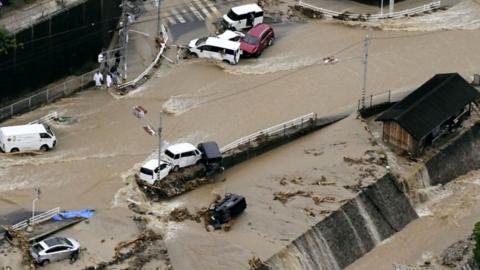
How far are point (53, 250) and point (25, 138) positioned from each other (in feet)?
32.9

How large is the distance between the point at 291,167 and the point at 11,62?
16.3 meters

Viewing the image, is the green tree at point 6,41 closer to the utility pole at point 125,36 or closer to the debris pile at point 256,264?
the utility pole at point 125,36

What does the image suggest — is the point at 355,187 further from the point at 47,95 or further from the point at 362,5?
the point at 362,5

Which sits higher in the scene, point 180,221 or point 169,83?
point 169,83

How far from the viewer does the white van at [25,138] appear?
55.0 metres

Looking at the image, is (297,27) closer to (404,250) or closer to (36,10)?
(36,10)

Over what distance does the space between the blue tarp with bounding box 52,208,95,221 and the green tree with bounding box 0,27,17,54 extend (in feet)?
40.9

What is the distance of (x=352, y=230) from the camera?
171 ft

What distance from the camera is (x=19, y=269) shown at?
1827 inches

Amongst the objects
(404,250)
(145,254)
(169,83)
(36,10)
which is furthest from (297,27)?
(145,254)

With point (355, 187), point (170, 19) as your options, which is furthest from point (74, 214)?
point (170, 19)

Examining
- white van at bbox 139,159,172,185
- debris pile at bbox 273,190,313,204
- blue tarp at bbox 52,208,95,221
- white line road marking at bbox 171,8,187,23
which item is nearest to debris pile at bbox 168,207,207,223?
white van at bbox 139,159,172,185

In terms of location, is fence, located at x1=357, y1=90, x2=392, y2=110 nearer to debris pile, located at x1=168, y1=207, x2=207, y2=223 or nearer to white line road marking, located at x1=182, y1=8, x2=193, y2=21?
debris pile, located at x1=168, y1=207, x2=207, y2=223

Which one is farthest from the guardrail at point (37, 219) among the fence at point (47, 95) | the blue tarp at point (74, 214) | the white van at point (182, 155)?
the fence at point (47, 95)
